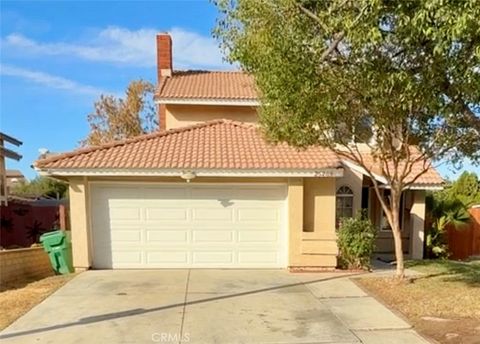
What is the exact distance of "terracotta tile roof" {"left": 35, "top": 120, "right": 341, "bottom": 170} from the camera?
1237 centimetres

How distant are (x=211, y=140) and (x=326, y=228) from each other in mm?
4497

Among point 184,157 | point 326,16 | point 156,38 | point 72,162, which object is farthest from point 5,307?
point 156,38

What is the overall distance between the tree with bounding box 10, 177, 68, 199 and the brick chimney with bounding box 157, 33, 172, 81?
84.9 feet

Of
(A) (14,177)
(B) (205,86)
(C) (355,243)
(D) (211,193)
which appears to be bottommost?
(C) (355,243)

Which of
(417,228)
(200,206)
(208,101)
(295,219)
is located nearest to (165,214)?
(200,206)

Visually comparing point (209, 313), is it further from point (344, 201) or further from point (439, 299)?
point (344, 201)

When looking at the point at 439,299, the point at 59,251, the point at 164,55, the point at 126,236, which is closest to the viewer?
the point at 439,299

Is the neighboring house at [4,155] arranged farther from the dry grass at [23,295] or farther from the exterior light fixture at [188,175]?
the exterior light fixture at [188,175]

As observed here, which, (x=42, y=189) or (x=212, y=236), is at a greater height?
(x=212, y=236)

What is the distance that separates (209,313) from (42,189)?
152 ft

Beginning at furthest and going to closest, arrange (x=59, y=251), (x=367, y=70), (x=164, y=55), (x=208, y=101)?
(x=164, y=55), (x=208, y=101), (x=59, y=251), (x=367, y=70)

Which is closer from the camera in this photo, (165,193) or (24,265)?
(24,265)

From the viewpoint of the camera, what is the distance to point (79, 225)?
40.5ft

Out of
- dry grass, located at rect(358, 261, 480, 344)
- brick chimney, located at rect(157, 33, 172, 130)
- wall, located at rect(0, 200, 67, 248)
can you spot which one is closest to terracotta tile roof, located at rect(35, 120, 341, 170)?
dry grass, located at rect(358, 261, 480, 344)
